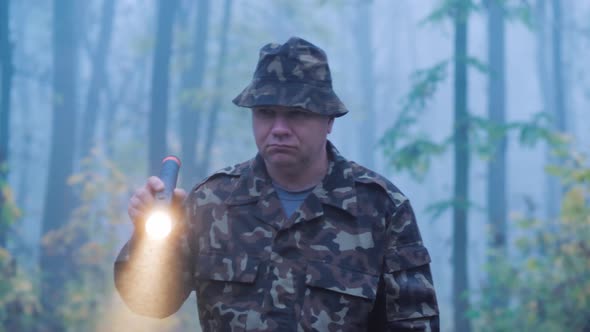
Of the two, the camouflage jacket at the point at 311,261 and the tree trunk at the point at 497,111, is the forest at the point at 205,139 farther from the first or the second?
the camouflage jacket at the point at 311,261

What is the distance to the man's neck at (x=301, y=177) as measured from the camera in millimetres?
2580

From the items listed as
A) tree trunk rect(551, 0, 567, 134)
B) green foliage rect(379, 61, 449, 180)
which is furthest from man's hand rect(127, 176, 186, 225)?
tree trunk rect(551, 0, 567, 134)

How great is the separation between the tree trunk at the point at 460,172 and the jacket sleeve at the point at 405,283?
813 cm

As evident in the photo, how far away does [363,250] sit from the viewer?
2447 millimetres

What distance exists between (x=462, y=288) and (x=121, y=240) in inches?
256

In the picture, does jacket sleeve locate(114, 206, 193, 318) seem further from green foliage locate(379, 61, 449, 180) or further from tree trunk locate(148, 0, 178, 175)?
tree trunk locate(148, 0, 178, 175)

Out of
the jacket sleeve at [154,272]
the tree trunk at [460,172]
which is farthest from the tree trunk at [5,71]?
the jacket sleeve at [154,272]

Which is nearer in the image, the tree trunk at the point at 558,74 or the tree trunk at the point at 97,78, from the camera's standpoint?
the tree trunk at the point at 97,78

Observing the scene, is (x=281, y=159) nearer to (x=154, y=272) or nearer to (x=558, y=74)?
(x=154, y=272)

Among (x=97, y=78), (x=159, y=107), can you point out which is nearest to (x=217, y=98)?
(x=159, y=107)

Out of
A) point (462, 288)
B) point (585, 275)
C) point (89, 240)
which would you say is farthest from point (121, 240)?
point (585, 275)

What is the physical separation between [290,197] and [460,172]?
29.5 feet

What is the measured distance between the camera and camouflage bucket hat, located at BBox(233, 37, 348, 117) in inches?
96.8

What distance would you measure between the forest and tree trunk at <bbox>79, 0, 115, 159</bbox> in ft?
0.19
